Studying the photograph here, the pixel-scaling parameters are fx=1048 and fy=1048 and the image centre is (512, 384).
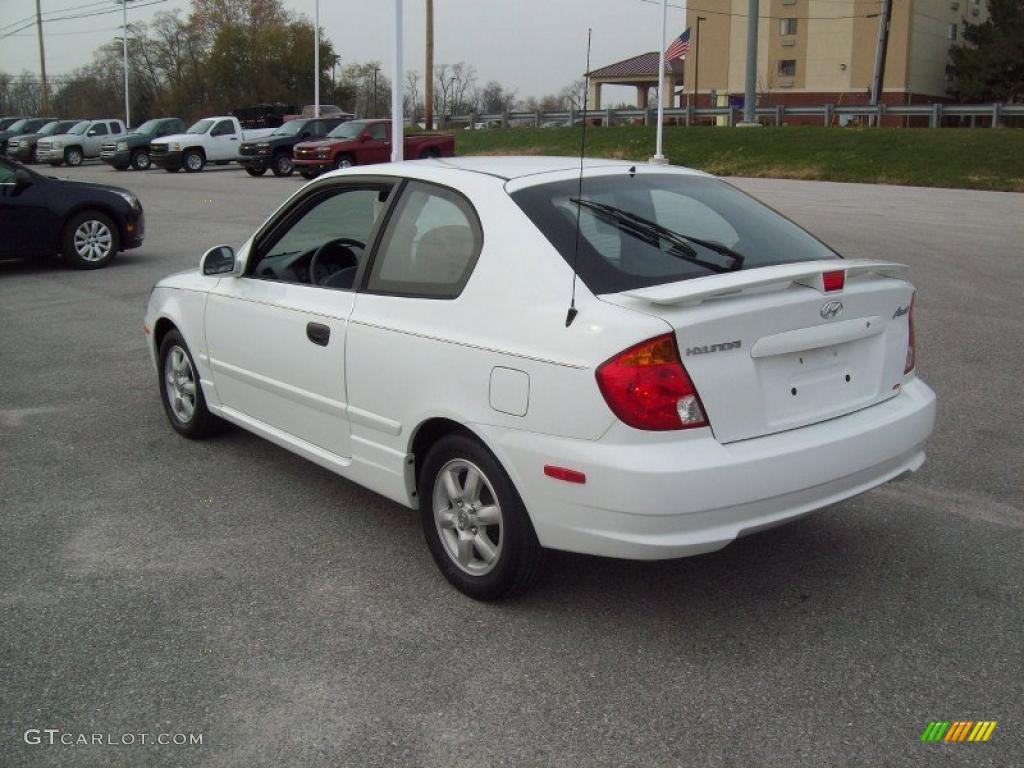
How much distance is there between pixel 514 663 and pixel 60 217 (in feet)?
37.9

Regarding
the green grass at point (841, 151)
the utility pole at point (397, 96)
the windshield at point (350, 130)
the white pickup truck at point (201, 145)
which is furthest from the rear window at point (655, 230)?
the white pickup truck at point (201, 145)

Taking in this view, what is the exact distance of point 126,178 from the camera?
33938mm

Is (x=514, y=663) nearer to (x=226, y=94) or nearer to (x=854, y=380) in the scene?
(x=854, y=380)

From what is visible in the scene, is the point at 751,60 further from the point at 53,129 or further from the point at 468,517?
the point at 468,517

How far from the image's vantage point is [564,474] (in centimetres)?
341

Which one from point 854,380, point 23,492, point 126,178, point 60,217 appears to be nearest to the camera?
point 854,380

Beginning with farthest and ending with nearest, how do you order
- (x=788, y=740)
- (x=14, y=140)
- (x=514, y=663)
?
(x=14, y=140)
(x=514, y=663)
(x=788, y=740)

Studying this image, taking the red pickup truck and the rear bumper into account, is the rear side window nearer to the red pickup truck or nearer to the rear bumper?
the rear bumper

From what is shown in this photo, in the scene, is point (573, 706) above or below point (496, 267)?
below

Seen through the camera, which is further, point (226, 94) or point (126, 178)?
point (226, 94)

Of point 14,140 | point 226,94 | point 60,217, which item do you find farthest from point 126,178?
point 226,94

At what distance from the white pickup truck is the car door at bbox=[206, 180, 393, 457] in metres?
33.2

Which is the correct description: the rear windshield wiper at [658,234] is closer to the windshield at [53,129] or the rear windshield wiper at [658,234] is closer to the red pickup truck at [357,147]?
the red pickup truck at [357,147]

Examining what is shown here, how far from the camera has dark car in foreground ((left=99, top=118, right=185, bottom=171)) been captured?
38.9 meters
